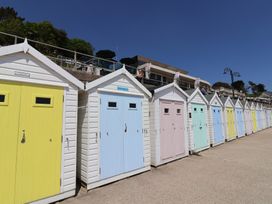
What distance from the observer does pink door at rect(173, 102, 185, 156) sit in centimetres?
686

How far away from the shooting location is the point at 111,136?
4.73 meters

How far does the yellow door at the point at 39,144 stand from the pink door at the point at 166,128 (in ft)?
12.1

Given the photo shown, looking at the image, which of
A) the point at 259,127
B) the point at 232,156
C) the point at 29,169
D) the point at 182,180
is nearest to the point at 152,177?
the point at 182,180

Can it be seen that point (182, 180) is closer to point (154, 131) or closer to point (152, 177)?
point (152, 177)

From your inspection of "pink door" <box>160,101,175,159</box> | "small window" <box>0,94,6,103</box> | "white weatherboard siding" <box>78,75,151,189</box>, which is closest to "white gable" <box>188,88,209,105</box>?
"pink door" <box>160,101,175,159</box>

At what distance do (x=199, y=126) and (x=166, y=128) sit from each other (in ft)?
9.54

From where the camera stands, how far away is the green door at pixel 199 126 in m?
8.17

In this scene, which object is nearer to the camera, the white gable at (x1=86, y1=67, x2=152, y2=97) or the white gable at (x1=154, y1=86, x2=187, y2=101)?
the white gable at (x1=86, y1=67, x2=152, y2=97)

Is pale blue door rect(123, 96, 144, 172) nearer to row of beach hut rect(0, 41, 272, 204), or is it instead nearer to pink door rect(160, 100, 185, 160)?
row of beach hut rect(0, 41, 272, 204)

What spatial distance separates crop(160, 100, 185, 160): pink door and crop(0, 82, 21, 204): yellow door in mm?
4457

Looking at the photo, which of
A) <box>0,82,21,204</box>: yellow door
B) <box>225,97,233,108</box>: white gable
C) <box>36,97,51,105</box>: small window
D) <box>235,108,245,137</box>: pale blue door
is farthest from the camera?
<box>235,108,245,137</box>: pale blue door

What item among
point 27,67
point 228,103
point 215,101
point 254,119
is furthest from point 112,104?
point 254,119

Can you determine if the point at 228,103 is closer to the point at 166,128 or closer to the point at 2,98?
the point at 166,128

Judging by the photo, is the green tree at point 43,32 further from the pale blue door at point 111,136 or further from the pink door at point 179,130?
the pale blue door at point 111,136
